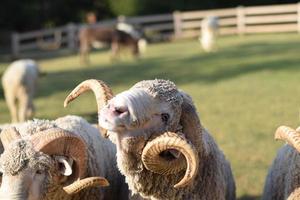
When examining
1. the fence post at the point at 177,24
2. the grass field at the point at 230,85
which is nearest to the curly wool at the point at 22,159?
the grass field at the point at 230,85

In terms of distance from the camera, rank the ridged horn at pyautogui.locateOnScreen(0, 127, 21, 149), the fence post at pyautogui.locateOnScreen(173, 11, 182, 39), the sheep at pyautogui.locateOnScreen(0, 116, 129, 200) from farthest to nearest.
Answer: the fence post at pyautogui.locateOnScreen(173, 11, 182, 39)
the ridged horn at pyautogui.locateOnScreen(0, 127, 21, 149)
the sheep at pyautogui.locateOnScreen(0, 116, 129, 200)

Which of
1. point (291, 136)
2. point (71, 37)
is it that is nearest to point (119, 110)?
point (291, 136)

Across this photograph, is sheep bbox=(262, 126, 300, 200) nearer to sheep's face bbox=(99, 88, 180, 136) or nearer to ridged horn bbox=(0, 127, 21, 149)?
sheep's face bbox=(99, 88, 180, 136)

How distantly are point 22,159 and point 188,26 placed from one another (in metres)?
30.5

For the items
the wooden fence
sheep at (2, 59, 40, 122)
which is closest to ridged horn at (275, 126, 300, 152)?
sheep at (2, 59, 40, 122)

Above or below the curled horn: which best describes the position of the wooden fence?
below

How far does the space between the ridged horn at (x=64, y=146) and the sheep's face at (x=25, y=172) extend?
0.07 meters

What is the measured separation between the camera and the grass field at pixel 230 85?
10.1 metres

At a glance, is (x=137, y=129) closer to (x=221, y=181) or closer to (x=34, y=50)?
(x=221, y=181)

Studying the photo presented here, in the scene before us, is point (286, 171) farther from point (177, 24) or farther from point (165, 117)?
point (177, 24)

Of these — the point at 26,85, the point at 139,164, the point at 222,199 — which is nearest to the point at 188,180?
the point at 139,164

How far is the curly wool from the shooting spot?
4457mm

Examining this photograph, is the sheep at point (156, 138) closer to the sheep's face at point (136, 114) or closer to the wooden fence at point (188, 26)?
the sheep's face at point (136, 114)

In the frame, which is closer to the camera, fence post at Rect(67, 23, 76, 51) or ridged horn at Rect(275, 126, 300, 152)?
ridged horn at Rect(275, 126, 300, 152)
